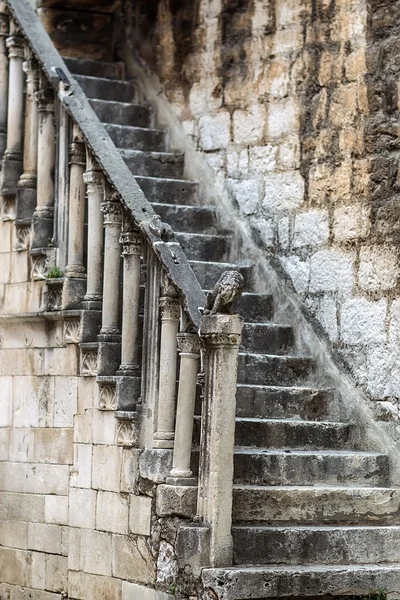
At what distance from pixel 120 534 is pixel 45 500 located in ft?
2.95

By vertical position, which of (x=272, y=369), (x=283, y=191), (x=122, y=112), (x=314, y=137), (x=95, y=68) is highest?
(x=95, y=68)

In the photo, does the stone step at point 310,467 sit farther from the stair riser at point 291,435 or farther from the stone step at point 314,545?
the stone step at point 314,545

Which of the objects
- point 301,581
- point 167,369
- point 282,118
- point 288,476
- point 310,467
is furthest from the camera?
point 282,118

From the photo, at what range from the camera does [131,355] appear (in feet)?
27.5

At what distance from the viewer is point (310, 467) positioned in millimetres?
8430

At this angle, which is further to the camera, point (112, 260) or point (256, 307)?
point (256, 307)

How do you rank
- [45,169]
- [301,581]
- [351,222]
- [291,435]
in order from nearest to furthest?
[301,581]
[291,435]
[351,222]
[45,169]

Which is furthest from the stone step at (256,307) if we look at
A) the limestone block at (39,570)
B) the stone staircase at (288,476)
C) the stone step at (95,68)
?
the stone step at (95,68)

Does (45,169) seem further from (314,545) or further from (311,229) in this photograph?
(314,545)

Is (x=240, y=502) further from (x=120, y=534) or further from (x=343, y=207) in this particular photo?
(x=343, y=207)

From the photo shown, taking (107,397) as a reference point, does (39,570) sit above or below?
below

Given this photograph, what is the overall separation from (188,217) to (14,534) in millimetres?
2517

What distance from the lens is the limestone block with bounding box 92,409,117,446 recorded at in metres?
8.47

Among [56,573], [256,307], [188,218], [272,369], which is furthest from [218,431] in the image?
[188,218]
